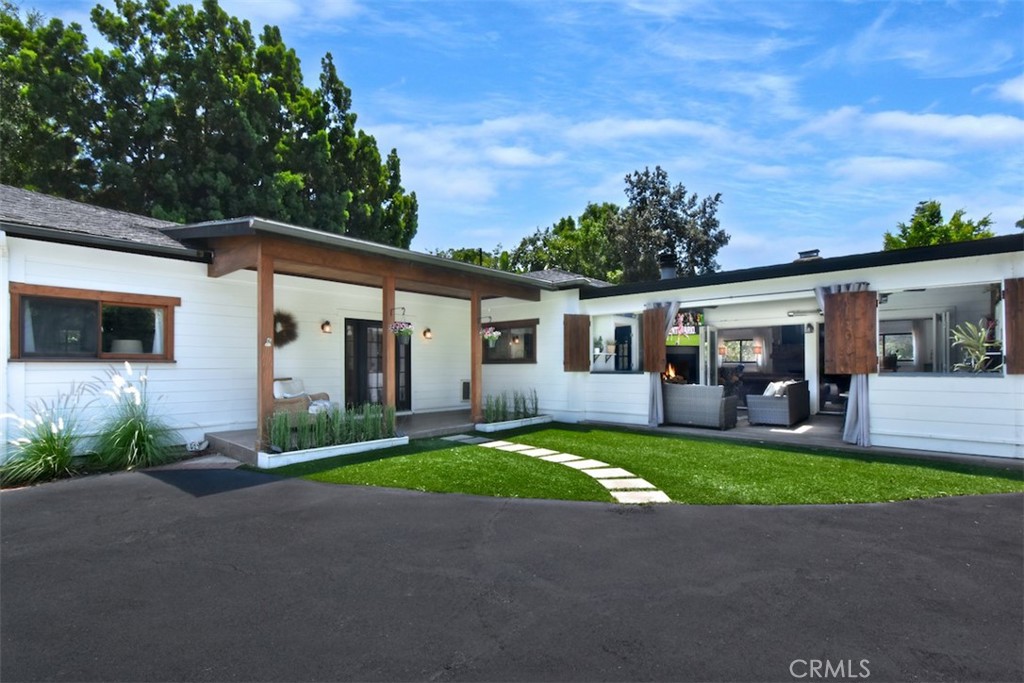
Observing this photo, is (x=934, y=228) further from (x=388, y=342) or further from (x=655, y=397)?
(x=388, y=342)

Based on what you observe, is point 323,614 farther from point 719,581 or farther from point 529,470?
point 529,470

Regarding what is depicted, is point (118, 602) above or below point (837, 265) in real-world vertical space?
below

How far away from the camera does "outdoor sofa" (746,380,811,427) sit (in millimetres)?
9535

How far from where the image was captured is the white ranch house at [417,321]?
6.50 m

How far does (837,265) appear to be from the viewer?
25.7 feet

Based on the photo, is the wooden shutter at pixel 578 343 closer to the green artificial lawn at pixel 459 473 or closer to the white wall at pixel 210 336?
the white wall at pixel 210 336

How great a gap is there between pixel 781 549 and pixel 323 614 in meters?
3.06

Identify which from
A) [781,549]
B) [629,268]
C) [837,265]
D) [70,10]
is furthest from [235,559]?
[629,268]

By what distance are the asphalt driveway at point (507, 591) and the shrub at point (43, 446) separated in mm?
1291

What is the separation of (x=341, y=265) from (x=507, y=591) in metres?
5.62

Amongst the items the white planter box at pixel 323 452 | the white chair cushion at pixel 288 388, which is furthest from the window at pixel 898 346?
the white chair cushion at pixel 288 388

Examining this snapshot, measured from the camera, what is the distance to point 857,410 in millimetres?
7684

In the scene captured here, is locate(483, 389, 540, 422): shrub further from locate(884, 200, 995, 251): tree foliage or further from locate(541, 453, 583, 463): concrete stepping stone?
locate(884, 200, 995, 251): tree foliage

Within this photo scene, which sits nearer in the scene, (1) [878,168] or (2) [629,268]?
(1) [878,168]
